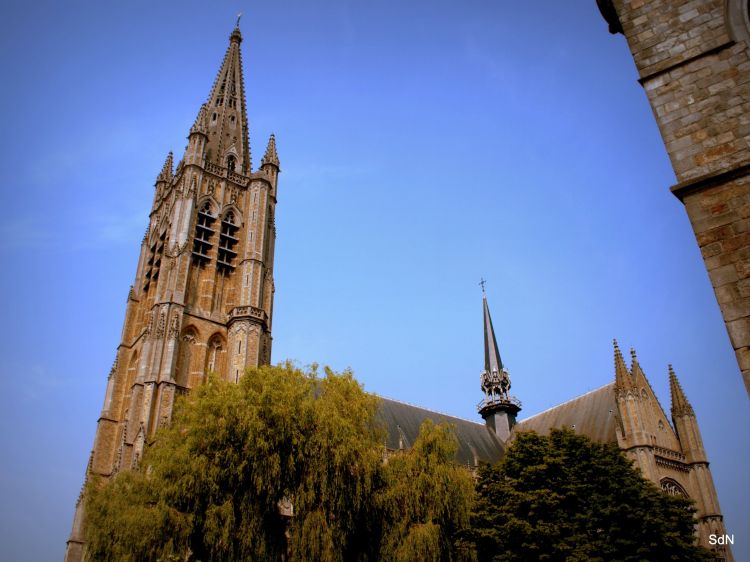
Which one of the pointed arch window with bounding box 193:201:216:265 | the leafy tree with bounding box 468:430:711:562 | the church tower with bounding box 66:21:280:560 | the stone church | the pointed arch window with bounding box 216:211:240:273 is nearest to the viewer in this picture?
the leafy tree with bounding box 468:430:711:562

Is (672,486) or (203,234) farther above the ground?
(203,234)

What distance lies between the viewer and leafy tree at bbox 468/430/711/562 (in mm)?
17969

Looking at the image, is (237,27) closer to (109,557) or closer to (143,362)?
Answer: (143,362)

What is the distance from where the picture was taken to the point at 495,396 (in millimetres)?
44281

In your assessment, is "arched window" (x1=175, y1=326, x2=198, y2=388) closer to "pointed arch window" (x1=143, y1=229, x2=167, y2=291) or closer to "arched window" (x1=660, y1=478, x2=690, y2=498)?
"pointed arch window" (x1=143, y1=229, x2=167, y2=291)

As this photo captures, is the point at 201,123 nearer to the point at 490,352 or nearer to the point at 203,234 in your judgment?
the point at 203,234

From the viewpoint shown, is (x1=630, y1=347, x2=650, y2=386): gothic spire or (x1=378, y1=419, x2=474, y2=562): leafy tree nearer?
(x1=378, y1=419, x2=474, y2=562): leafy tree

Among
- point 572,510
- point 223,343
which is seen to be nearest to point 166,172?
point 223,343

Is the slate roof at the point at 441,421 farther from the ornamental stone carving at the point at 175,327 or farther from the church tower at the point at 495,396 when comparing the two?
the ornamental stone carving at the point at 175,327

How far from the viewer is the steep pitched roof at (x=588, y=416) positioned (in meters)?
34.7

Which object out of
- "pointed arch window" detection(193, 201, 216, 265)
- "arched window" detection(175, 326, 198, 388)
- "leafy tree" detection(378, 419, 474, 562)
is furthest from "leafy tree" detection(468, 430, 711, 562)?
"pointed arch window" detection(193, 201, 216, 265)

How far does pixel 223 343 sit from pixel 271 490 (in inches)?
→ 656

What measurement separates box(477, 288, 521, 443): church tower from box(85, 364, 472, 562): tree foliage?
2472 cm

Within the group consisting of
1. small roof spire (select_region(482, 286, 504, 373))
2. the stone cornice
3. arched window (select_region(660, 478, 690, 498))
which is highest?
small roof spire (select_region(482, 286, 504, 373))
